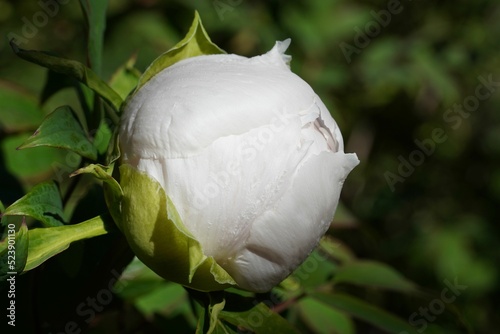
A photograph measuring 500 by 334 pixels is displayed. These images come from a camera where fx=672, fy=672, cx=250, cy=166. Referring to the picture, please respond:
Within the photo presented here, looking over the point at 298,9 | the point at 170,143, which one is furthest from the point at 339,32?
the point at 170,143

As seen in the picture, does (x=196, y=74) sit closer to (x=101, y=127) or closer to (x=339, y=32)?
(x=101, y=127)

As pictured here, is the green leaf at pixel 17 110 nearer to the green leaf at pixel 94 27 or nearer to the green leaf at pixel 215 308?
the green leaf at pixel 94 27

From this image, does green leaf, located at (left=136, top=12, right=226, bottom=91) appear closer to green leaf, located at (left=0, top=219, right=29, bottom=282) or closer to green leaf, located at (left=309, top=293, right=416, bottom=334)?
green leaf, located at (left=0, top=219, right=29, bottom=282)

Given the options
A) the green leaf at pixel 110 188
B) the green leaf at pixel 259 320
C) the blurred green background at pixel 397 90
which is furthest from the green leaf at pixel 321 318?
the blurred green background at pixel 397 90

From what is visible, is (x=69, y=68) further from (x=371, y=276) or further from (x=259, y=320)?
(x=371, y=276)

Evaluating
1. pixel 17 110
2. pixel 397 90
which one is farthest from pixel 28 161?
pixel 397 90

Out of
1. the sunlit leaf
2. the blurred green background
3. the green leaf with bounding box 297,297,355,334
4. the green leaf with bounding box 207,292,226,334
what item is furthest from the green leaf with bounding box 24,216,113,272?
the blurred green background
